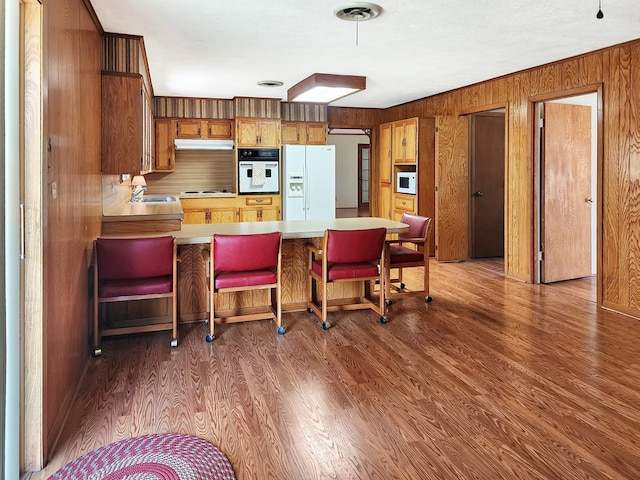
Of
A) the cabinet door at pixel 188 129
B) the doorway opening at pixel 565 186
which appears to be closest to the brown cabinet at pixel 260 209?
the cabinet door at pixel 188 129

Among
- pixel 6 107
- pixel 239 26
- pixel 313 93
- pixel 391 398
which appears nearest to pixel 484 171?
pixel 313 93

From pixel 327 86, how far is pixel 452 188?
318 cm

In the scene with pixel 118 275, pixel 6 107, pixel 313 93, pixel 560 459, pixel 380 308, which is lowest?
pixel 560 459

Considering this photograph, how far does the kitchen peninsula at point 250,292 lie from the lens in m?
3.94

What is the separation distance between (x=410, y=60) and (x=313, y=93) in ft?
3.43

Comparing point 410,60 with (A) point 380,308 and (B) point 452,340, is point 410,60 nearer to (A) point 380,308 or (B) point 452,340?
(A) point 380,308

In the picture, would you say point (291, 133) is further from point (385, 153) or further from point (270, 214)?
point (385, 153)

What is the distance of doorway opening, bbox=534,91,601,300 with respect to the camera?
5438 mm

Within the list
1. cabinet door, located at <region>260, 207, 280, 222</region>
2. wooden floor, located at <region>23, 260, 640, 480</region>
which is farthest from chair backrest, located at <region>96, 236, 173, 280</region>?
cabinet door, located at <region>260, 207, 280, 222</region>

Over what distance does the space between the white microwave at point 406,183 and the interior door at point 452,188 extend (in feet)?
1.35

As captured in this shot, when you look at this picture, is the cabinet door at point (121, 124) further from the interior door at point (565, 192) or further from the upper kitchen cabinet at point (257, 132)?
the interior door at point (565, 192)

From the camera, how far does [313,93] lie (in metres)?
4.72

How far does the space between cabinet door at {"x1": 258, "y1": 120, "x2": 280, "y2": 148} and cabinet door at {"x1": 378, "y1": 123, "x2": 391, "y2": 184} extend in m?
1.73

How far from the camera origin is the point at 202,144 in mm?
7543
